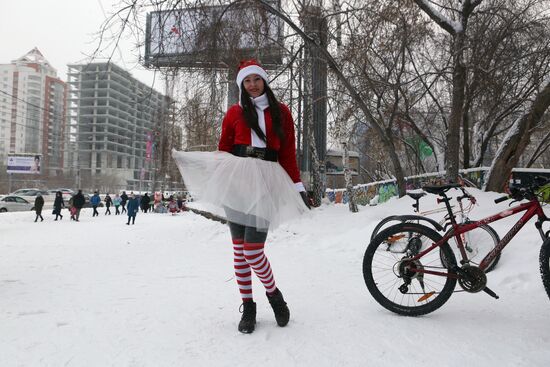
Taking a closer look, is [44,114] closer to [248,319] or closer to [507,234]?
[248,319]

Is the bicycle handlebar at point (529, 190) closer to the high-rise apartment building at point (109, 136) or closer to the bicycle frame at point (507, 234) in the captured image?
the bicycle frame at point (507, 234)

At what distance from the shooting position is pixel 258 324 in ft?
9.25

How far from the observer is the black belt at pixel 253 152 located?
2.87 meters

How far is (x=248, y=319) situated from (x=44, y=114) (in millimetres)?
61931

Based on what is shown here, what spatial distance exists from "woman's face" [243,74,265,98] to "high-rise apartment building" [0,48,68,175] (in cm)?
5937

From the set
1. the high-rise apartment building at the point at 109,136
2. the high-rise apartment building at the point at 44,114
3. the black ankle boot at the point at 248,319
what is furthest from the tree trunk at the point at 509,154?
the high-rise apartment building at the point at 44,114

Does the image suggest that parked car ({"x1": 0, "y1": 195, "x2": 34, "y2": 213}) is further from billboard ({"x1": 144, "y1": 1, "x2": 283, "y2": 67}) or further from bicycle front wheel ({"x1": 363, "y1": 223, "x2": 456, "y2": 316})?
bicycle front wheel ({"x1": 363, "y1": 223, "x2": 456, "y2": 316})

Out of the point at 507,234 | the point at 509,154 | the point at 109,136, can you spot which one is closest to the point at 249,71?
the point at 507,234

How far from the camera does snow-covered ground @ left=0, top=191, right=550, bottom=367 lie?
7.36 ft

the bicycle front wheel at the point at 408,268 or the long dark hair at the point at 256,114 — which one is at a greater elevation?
the long dark hair at the point at 256,114

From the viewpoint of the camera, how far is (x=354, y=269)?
519 cm

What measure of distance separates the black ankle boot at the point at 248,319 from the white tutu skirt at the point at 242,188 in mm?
579

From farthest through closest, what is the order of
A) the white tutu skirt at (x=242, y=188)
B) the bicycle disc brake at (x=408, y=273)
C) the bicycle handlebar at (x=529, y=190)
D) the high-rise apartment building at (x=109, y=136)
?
the high-rise apartment building at (x=109, y=136) → the bicycle disc brake at (x=408, y=273) → the bicycle handlebar at (x=529, y=190) → the white tutu skirt at (x=242, y=188)

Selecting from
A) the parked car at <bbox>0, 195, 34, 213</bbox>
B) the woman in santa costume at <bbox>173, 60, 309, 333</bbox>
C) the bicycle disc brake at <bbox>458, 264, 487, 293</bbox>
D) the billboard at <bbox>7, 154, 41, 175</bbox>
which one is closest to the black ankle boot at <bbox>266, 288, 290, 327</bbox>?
the woman in santa costume at <bbox>173, 60, 309, 333</bbox>
